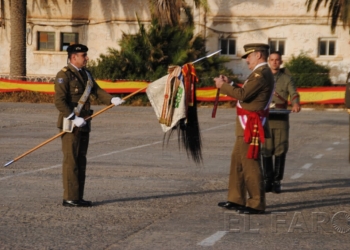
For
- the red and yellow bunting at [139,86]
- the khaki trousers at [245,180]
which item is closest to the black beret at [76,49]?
the khaki trousers at [245,180]

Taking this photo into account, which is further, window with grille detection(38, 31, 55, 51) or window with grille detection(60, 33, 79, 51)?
window with grille detection(38, 31, 55, 51)

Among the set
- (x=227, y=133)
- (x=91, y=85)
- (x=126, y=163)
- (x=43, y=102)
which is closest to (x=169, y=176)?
(x=126, y=163)

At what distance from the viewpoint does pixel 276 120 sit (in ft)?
39.3

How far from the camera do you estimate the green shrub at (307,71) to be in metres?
36.0

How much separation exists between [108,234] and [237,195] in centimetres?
195

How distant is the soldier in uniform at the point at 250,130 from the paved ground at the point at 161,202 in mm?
225

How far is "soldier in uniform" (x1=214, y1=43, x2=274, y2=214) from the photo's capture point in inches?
380

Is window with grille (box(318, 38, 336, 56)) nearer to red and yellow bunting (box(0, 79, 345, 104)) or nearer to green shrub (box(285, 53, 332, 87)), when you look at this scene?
green shrub (box(285, 53, 332, 87))

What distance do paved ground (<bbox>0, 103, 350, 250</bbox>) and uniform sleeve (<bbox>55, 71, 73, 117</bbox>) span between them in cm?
105

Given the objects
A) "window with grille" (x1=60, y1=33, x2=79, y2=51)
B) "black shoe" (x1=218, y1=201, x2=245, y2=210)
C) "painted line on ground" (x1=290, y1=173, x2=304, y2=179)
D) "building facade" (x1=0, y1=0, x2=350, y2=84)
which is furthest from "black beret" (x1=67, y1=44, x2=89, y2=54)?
"window with grille" (x1=60, y1=33, x2=79, y2=51)

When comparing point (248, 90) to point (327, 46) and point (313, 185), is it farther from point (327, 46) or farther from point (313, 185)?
point (327, 46)

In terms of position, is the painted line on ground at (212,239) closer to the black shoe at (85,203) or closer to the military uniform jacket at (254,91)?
the military uniform jacket at (254,91)

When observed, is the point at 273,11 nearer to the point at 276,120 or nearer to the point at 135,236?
the point at 276,120

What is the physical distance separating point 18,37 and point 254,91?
92.6 feet
